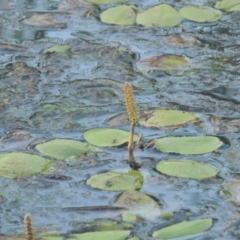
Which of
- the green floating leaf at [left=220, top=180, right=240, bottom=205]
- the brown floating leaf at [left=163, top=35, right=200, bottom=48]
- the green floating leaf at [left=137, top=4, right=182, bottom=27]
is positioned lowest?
the green floating leaf at [left=220, top=180, right=240, bottom=205]

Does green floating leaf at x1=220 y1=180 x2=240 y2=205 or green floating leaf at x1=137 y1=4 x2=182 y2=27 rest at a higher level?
green floating leaf at x1=137 y1=4 x2=182 y2=27

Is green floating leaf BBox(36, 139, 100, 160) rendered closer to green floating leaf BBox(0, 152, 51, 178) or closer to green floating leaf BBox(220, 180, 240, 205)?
green floating leaf BBox(0, 152, 51, 178)

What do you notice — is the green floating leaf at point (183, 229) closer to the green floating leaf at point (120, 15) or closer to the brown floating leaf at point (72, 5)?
the green floating leaf at point (120, 15)

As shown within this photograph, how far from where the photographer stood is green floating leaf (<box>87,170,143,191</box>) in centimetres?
184

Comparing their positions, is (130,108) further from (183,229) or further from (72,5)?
(72,5)

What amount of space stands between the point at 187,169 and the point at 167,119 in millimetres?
280

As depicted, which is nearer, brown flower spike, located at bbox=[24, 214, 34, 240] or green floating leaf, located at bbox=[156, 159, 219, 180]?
brown flower spike, located at bbox=[24, 214, 34, 240]

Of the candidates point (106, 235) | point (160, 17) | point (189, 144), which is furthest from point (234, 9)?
point (106, 235)

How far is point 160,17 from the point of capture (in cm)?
291

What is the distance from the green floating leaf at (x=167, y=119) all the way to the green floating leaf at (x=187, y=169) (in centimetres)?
21

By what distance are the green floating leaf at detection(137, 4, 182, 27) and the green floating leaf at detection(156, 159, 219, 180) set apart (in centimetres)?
105

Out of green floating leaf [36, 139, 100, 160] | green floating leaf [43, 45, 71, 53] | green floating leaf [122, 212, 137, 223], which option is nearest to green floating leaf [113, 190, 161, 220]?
green floating leaf [122, 212, 137, 223]

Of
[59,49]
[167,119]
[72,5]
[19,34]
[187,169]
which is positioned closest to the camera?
[187,169]

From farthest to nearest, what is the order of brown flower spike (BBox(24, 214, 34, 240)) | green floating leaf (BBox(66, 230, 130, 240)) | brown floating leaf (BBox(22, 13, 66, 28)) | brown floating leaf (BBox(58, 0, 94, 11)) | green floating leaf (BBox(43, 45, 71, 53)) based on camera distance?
brown floating leaf (BBox(58, 0, 94, 11))
brown floating leaf (BBox(22, 13, 66, 28))
green floating leaf (BBox(43, 45, 71, 53))
green floating leaf (BBox(66, 230, 130, 240))
brown flower spike (BBox(24, 214, 34, 240))
